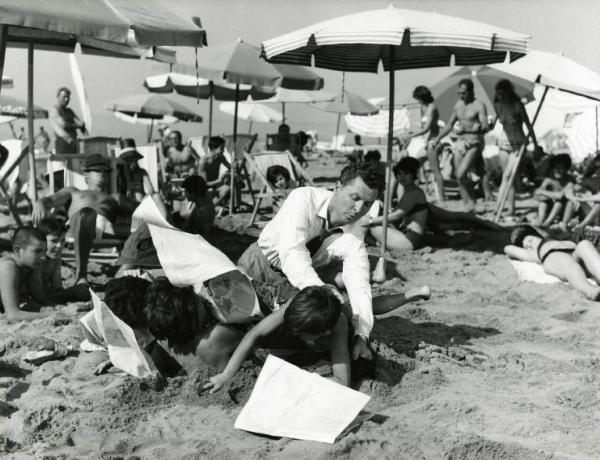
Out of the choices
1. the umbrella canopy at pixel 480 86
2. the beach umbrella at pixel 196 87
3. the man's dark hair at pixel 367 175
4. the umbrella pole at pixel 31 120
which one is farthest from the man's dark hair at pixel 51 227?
the umbrella canopy at pixel 480 86

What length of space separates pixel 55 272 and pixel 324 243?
220 cm

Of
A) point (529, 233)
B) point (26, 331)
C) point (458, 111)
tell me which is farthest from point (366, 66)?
point (26, 331)

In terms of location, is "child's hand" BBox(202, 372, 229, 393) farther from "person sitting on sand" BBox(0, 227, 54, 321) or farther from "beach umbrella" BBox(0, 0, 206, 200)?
"beach umbrella" BBox(0, 0, 206, 200)

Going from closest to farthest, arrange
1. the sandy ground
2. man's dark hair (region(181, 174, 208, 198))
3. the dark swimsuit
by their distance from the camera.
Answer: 1. the sandy ground
2. the dark swimsuit
3. man's dark hair (region(181, 174, 208, 198))

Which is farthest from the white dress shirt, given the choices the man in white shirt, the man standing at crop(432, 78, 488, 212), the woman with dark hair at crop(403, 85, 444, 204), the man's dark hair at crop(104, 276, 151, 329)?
the woman with dark hair at crop(403, 85, 444, 204)

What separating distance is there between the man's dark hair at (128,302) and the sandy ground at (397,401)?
28 centimetres

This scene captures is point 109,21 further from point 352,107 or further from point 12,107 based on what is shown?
point 352,107

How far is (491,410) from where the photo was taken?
118 inches

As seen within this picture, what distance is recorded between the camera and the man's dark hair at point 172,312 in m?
3.05

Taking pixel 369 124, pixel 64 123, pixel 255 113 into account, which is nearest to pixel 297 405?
pixel 64 123

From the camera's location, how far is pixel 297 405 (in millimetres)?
2820

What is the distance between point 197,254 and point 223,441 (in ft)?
2.85

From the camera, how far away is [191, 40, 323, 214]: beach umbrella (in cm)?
795

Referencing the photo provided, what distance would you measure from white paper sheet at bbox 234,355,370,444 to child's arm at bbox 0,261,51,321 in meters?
2.03
